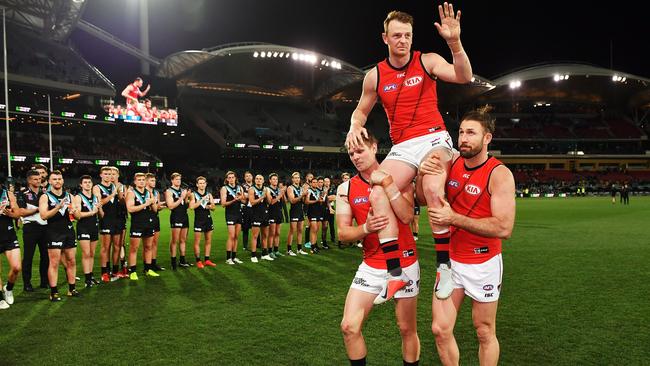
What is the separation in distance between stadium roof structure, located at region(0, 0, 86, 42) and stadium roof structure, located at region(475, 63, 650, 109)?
47.6 m

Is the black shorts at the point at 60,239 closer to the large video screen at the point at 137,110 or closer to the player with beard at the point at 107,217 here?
the player with beard at the point at 107,217

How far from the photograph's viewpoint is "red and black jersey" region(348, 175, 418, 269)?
427 centimetres

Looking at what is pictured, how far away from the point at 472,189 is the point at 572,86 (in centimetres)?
7147

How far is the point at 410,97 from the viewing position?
4496 mm

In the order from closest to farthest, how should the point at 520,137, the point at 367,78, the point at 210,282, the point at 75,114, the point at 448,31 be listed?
the point at 448,31 → the point at 367,78 → the point at 210,282 → the point at 75,114 → the point at 520,137

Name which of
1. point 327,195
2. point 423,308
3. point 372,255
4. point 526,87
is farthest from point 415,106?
point 526,87

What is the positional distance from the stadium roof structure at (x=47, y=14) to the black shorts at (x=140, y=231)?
2857 cm

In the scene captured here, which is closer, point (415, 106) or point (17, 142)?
point (415, 106)

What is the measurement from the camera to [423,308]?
7797mm

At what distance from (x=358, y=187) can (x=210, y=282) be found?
22.1ft

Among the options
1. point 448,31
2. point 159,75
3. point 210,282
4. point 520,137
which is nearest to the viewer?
point 448,31

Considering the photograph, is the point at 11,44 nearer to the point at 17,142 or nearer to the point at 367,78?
the point at 17,142

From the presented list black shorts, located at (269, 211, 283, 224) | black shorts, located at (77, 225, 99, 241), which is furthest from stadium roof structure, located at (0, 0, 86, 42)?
black shorts, located at (77, 225, 99, 241)

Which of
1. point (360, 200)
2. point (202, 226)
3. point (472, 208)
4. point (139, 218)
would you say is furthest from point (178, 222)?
point (472, 208)
